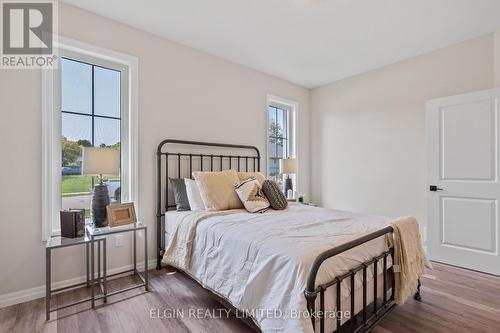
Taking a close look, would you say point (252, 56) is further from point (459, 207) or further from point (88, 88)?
point (459, 207)

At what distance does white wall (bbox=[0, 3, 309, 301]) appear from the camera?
212 centimetres

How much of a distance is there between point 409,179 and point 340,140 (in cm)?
123

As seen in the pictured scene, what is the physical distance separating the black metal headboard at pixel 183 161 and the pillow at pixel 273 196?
2.94 feet

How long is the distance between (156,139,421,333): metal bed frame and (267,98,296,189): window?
2.25 feet

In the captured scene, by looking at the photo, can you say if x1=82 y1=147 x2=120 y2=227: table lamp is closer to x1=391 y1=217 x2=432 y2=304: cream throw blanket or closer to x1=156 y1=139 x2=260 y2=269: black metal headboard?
x1=156 y1=139 x2=260 y2=269: black metal headboard

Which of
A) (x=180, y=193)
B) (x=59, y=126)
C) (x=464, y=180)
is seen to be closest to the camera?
(x=59, y=126)

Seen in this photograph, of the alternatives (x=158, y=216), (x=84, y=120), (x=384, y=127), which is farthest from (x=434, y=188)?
(x=84, y=120)

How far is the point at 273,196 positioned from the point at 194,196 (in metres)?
0.85

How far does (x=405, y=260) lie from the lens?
1.83m

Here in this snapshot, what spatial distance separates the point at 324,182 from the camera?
4.58 metres

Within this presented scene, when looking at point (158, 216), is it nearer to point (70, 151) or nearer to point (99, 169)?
point (99, 169)

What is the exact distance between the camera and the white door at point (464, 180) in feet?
9.00

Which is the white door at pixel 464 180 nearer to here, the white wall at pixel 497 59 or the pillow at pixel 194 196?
the white wall at pixel 497 59

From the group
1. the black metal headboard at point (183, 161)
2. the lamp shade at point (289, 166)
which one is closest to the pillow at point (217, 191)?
the black metal headboard at point (183, 161)
